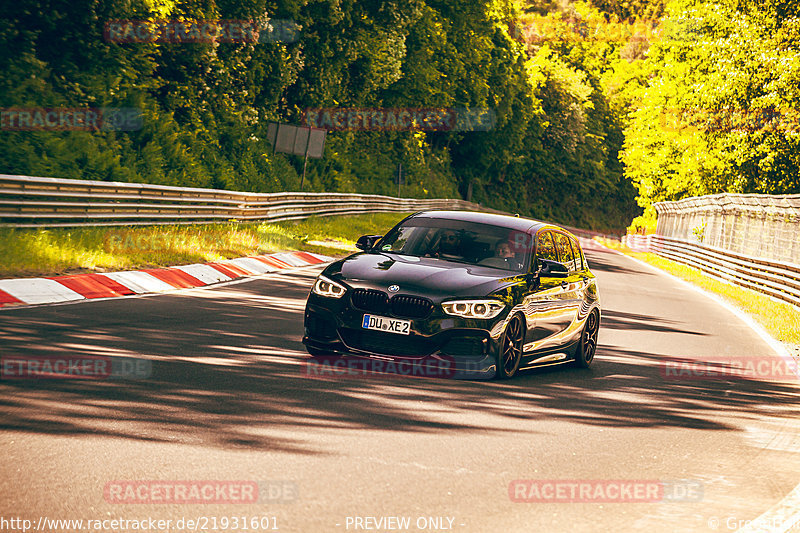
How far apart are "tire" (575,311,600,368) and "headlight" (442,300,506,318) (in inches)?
94.4

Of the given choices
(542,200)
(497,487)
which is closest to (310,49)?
(497,487)

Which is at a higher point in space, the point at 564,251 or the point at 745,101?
the point at 745,101

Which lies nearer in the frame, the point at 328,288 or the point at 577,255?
the point at 328,288

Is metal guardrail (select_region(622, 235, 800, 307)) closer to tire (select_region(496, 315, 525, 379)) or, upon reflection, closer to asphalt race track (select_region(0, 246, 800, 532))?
asphalt race track (select_region(0, 246, 800, 532))

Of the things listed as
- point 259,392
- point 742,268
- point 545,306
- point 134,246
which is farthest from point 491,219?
point 742,268

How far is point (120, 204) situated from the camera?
18281 mm

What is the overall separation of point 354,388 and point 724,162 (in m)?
44.8

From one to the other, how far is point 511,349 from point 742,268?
22.5 m

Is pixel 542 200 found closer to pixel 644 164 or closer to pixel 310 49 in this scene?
pixel 644 164

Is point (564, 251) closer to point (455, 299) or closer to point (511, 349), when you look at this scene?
point (511, 349)

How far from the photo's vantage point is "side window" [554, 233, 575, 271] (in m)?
10.8

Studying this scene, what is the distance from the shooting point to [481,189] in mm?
91125

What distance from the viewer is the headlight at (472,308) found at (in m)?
8.50

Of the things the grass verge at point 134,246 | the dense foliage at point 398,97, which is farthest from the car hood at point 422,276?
the dense foliage at point 398,97
